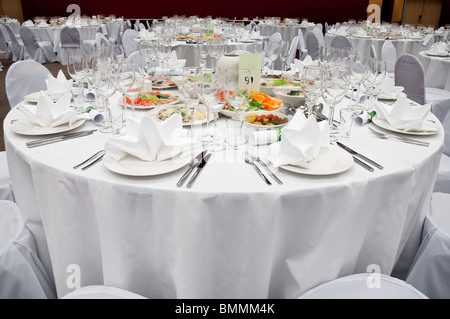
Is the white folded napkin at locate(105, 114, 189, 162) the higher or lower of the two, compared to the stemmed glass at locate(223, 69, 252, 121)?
lower

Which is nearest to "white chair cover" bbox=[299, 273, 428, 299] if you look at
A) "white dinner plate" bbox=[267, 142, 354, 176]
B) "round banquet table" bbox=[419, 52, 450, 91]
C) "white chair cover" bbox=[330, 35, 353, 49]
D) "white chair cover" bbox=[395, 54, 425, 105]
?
"white dinner plate" bbox=[267, 142, 354, 176]

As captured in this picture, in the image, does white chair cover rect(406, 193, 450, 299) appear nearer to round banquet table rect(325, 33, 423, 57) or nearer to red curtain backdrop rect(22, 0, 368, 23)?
round banquet table rect(325, 33, 423, 57)

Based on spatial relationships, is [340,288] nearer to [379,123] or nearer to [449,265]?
[449,265]

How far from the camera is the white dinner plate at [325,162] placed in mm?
1132

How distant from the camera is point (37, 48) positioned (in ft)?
28.2

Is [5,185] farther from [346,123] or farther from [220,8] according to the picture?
[220,8]

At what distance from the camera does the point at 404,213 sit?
4.16ft

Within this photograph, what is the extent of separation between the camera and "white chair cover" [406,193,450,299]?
152cm

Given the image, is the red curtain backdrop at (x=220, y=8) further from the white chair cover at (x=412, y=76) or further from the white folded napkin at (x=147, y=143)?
the white folded napkin at (x=147, y=143)

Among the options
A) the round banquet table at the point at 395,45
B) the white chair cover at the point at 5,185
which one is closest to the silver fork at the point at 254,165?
Result: the white chair cover at the point at 5,185

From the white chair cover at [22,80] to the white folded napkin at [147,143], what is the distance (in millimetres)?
1581

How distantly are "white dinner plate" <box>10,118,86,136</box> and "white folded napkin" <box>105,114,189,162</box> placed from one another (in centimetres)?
41

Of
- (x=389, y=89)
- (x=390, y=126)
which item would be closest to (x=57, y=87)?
(x=390, y=126)
